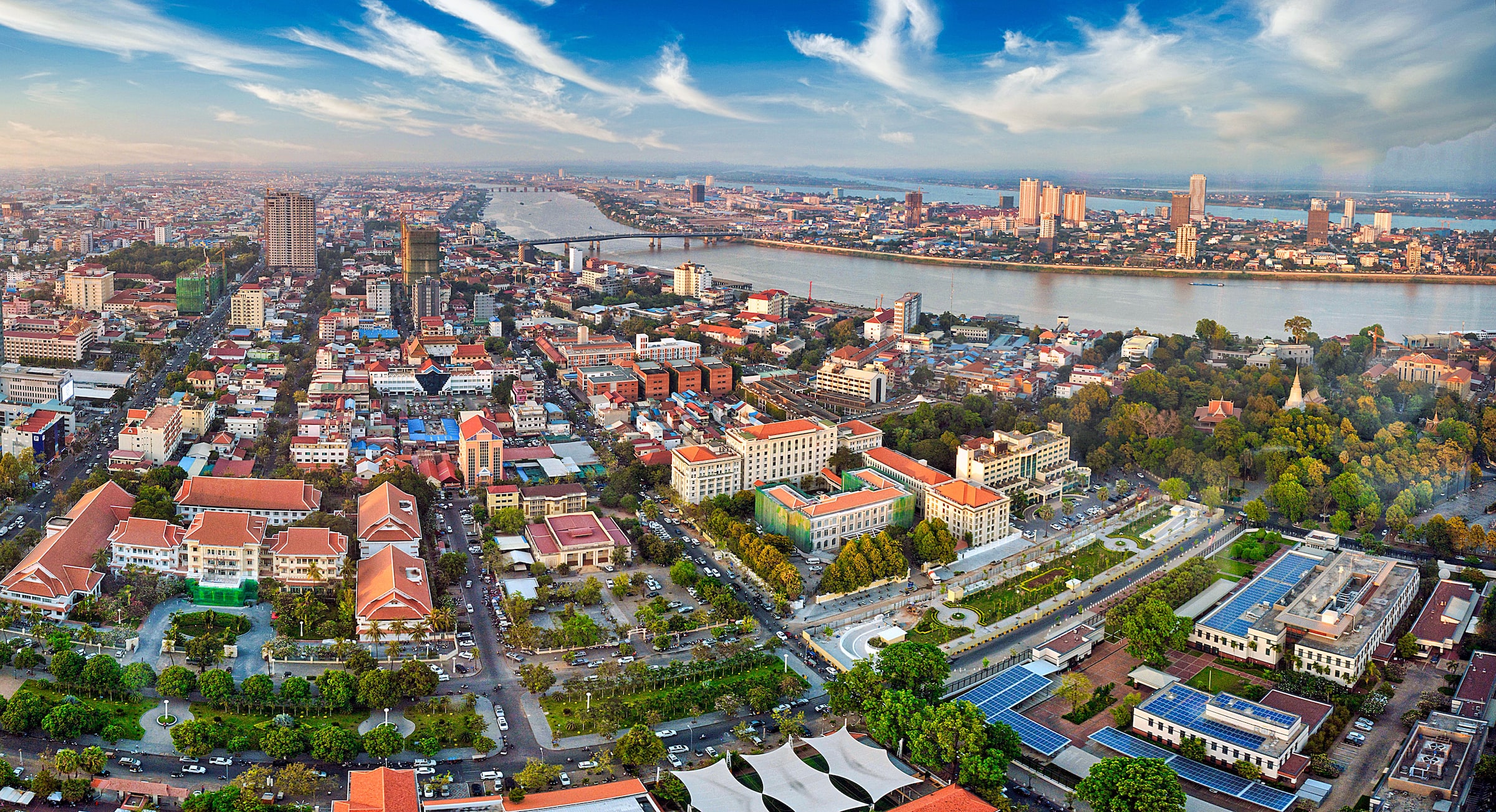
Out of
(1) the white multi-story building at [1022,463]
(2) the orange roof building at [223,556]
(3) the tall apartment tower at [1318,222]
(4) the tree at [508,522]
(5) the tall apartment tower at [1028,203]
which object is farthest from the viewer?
(5) the tall apartment tower at [1028,203]

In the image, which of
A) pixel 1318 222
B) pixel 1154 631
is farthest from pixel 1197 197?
pixel 1154 631

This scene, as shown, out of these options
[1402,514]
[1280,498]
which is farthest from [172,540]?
[1402,514]

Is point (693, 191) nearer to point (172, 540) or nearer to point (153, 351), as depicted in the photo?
point (153, 351)

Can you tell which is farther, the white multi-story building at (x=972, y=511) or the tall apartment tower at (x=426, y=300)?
the tall apartment tower at (x=426, y=300)

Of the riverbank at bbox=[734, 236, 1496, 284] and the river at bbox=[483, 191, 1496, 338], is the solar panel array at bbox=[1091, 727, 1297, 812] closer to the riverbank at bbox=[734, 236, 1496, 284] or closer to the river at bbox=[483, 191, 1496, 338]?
the river at bbox=[483, 191, 1496, 338]

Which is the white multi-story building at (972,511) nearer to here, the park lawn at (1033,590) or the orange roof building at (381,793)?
the park lawn at (1033,590)

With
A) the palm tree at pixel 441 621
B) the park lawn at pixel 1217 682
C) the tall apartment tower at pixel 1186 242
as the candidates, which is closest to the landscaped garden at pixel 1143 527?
the park lawn at pixel 1217 682

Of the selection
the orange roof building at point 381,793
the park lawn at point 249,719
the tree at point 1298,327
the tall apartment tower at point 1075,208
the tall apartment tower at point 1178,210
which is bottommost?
the park lawn at point 249,719

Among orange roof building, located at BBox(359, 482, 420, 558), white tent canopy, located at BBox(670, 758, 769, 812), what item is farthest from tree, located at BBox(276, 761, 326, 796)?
orange roof building, located at BBox(359, 482, 420, 558)
